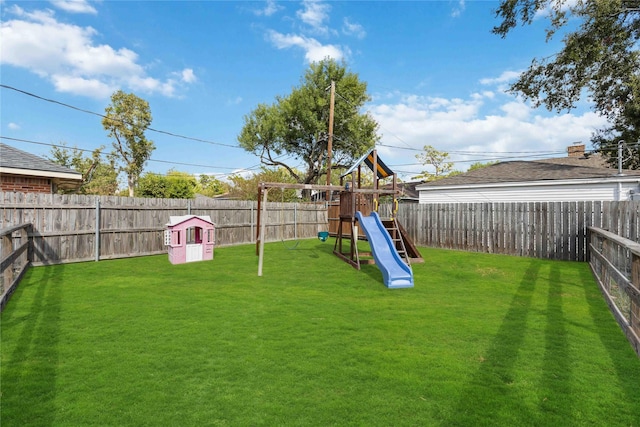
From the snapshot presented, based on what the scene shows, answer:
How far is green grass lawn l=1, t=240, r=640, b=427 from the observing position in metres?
2.60

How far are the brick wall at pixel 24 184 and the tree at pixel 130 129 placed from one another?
25.0 meters

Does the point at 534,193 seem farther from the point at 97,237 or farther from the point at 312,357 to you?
the point at 97,237

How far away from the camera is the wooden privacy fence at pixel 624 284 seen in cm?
384

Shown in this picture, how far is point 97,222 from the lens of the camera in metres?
10.2

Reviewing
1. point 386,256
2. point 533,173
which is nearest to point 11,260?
point 386,256

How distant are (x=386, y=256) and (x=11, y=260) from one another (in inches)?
293

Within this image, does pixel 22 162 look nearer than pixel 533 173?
Yes

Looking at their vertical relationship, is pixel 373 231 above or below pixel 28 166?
below

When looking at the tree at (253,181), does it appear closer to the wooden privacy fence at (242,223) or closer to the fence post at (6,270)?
the wooden privacy fence at (242,223)

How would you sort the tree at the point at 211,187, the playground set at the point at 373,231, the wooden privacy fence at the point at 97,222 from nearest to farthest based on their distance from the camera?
the playground set at the point at 373,231, the wooden privacy fence at the point at 97,222, the tree at the point at 211,187

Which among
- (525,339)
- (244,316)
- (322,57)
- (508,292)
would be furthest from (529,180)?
(322,57)

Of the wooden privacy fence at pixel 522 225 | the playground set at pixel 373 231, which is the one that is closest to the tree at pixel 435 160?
the wooden privacy fence at pixel 522 225

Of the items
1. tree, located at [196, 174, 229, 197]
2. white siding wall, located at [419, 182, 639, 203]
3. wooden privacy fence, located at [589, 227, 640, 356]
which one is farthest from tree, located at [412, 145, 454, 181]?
wooden privacy fence, located at [589, 227, 640, 356]

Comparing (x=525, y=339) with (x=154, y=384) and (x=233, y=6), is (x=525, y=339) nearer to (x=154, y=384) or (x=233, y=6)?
(x=154, y=384)
